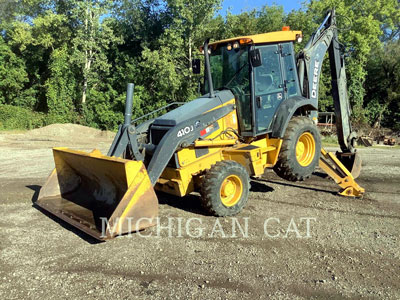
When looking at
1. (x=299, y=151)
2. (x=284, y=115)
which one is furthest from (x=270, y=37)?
Answer: (x=299, y=151)

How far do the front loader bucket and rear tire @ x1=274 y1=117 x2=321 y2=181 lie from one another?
8.26ft

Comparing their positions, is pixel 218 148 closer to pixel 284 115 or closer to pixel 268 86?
pixel 284 115

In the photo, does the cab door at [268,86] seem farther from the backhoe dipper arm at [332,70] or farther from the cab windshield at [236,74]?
the backhoe dipper arm at [332,70]

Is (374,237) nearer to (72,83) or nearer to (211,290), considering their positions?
(211,290)

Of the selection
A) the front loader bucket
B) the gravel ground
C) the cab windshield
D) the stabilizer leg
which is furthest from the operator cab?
the front loader bucket

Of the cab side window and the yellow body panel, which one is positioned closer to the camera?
the yellow body panel

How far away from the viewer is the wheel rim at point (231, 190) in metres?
5.20

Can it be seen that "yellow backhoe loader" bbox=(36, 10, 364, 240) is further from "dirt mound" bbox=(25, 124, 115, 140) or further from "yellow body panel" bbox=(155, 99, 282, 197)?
"dirt mound" bbox=(25, 124, 115, 140)

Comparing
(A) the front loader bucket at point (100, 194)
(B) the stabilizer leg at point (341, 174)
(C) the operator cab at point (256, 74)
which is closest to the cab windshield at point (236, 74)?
(C) the operator cab at point (256, 74)

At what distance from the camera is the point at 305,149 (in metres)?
6.40

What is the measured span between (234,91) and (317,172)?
412 cm

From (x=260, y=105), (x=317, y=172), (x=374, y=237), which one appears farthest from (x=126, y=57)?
(x=374, y=237)

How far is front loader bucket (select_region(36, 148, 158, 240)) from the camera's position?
419 cm

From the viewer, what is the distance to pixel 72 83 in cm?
2403
